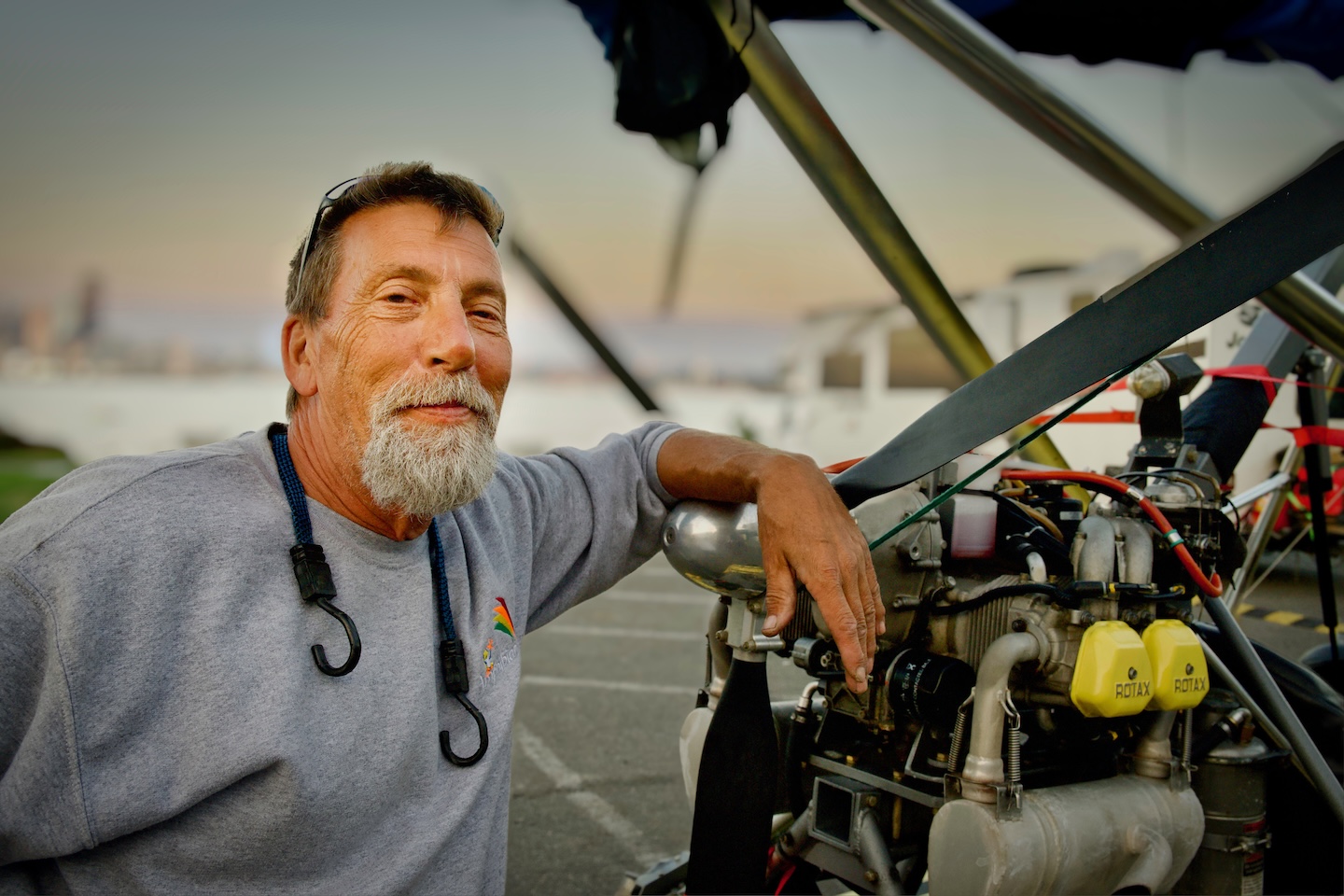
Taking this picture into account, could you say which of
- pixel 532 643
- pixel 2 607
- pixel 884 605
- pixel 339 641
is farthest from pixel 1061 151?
pixel 532 643

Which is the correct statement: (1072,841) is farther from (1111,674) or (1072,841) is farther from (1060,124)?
(1060,124)

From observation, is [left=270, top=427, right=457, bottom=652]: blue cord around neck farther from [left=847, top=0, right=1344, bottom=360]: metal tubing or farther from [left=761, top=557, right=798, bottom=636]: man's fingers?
[left=847, top=0, right=1344, bottom=360]: metal tubing

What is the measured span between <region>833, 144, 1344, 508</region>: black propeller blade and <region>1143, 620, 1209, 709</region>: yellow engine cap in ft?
1.90

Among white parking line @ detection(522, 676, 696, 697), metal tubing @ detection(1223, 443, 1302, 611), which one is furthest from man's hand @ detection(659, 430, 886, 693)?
white parking line @ detection(522, 676, 696, 697)

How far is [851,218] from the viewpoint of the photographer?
224cm

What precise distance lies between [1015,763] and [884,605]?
332 millimetres

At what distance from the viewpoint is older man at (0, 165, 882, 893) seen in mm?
1276

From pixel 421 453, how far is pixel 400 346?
18 centimetres

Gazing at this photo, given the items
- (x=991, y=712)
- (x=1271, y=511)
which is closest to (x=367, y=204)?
(x=991, y=712)

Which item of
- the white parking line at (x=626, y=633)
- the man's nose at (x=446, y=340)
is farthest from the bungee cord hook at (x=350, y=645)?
the white parking line at (x=626, y=633)

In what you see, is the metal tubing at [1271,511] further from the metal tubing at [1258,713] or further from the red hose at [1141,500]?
the red hose at [1141,500]

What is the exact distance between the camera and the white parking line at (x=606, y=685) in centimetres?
453

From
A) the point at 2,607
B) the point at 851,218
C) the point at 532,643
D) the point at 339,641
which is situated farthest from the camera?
the point at 532,643

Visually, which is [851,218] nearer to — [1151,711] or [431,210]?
[431,210]
